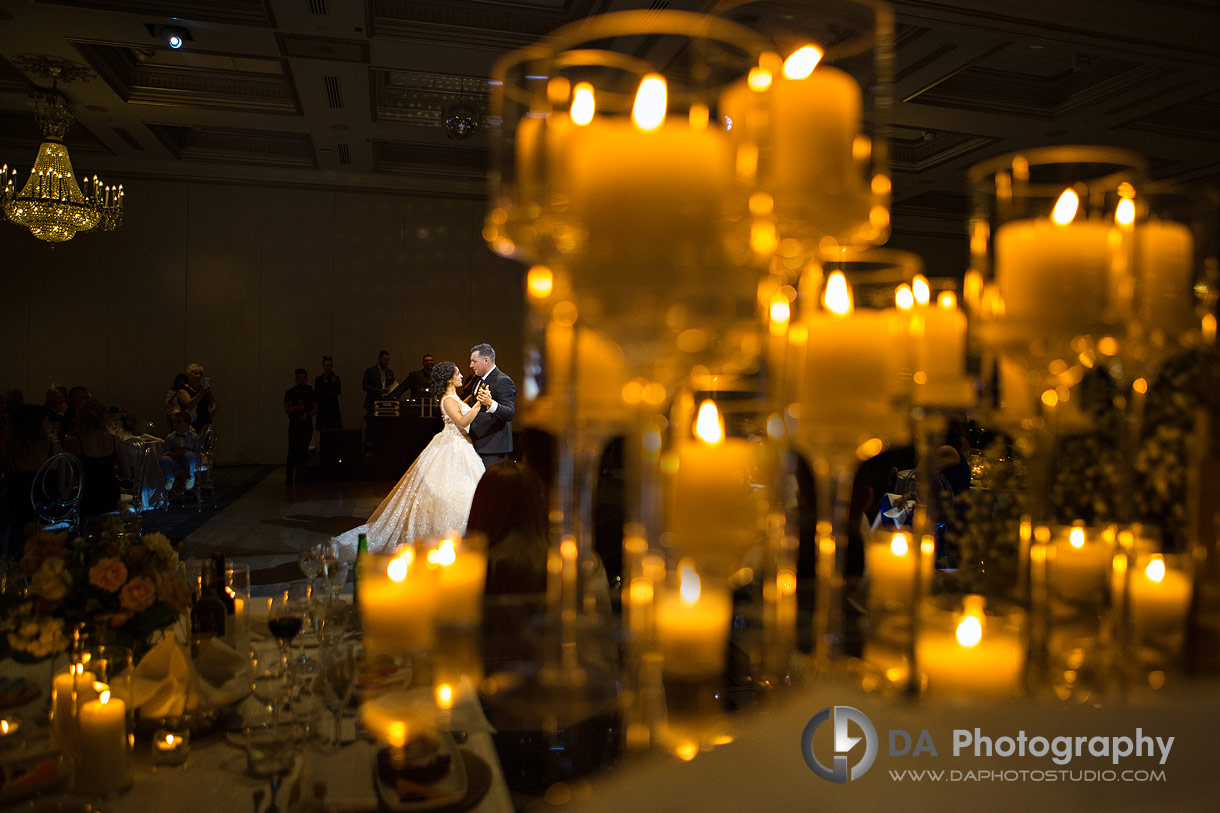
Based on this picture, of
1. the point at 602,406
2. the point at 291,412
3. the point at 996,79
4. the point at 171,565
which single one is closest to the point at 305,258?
the point at 291,412

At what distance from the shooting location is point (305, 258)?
41.5ft

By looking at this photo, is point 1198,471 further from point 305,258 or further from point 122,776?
point 305,258

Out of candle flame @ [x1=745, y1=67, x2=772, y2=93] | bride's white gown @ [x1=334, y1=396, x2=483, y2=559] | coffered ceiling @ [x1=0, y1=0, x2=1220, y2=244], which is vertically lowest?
bride's white gown @ [x1=334, y1=396, x2=483, y2=559]

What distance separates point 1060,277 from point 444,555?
0.65m

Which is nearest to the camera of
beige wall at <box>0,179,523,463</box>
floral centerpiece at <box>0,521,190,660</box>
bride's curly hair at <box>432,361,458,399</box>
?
floral centerpiece at <box>0,521,190,660</box>

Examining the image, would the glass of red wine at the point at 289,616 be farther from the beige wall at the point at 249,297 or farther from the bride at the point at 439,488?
the beige wall at the point at 249,297

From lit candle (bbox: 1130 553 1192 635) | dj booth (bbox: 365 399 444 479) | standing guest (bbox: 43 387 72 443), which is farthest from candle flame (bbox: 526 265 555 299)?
dj booth (bbox: 365 399 444 479)

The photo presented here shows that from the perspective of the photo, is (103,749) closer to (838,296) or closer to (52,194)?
(838,296)

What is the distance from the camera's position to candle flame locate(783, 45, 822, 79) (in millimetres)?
689

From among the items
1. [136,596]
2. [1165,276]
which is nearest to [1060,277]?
[1165,276]

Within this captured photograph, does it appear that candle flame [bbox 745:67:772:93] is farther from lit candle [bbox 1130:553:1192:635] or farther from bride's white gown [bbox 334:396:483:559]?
bride's white gown [bbox 334:396:483:559]

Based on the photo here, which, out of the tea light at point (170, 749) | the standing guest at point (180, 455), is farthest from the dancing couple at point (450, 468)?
the tea light at point (170, 749)

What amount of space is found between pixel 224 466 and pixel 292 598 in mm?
Answer: 11802

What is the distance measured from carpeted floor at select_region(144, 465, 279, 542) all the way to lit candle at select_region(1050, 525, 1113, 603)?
22.3 ft
